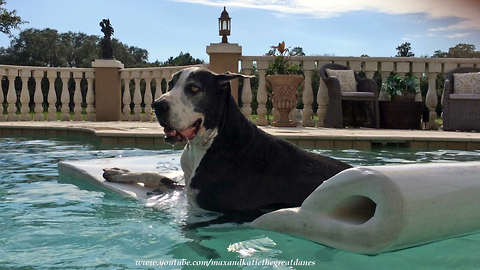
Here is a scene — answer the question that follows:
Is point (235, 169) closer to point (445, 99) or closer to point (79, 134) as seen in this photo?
point (79, 134)

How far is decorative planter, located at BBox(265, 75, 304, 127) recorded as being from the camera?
10250 millimetres

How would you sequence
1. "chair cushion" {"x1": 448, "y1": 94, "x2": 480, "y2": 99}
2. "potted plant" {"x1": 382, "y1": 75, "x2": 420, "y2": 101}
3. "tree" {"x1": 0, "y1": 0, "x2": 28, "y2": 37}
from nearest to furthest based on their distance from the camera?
1. "chair cushion" {"x1": 448, "y1": 94, "x2": 480, "y2": 99}
2. "potted plant" {"x1": 382, "y1": 75, "x2": 420, "y2": 101}
3. "tree" {"x1": 0, "y1": 0, "x2": 28, "y2": 37}

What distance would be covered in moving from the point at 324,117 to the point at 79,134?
16.4 ft

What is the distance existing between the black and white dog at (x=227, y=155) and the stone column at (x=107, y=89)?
406 inches

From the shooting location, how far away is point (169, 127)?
3318 millimetres

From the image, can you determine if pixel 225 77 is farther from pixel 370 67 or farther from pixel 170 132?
pixel 370 67

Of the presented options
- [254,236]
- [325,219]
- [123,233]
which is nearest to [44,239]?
[123,233]

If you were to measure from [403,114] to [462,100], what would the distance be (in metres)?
1.16

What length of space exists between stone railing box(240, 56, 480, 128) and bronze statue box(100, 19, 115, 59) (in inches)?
171

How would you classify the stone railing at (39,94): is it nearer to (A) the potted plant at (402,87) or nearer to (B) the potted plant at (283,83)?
(B) the potted plant at (283,83)

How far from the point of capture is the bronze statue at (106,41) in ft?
44.5

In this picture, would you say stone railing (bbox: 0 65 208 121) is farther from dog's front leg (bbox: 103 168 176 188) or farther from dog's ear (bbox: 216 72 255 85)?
dog's ear (bbox: 216 72 255 85)

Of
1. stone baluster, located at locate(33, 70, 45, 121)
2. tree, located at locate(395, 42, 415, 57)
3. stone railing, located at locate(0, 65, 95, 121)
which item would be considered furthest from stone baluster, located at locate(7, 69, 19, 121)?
tree, located at locate(395, 42, 415, 57)

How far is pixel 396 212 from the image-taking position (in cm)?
220
